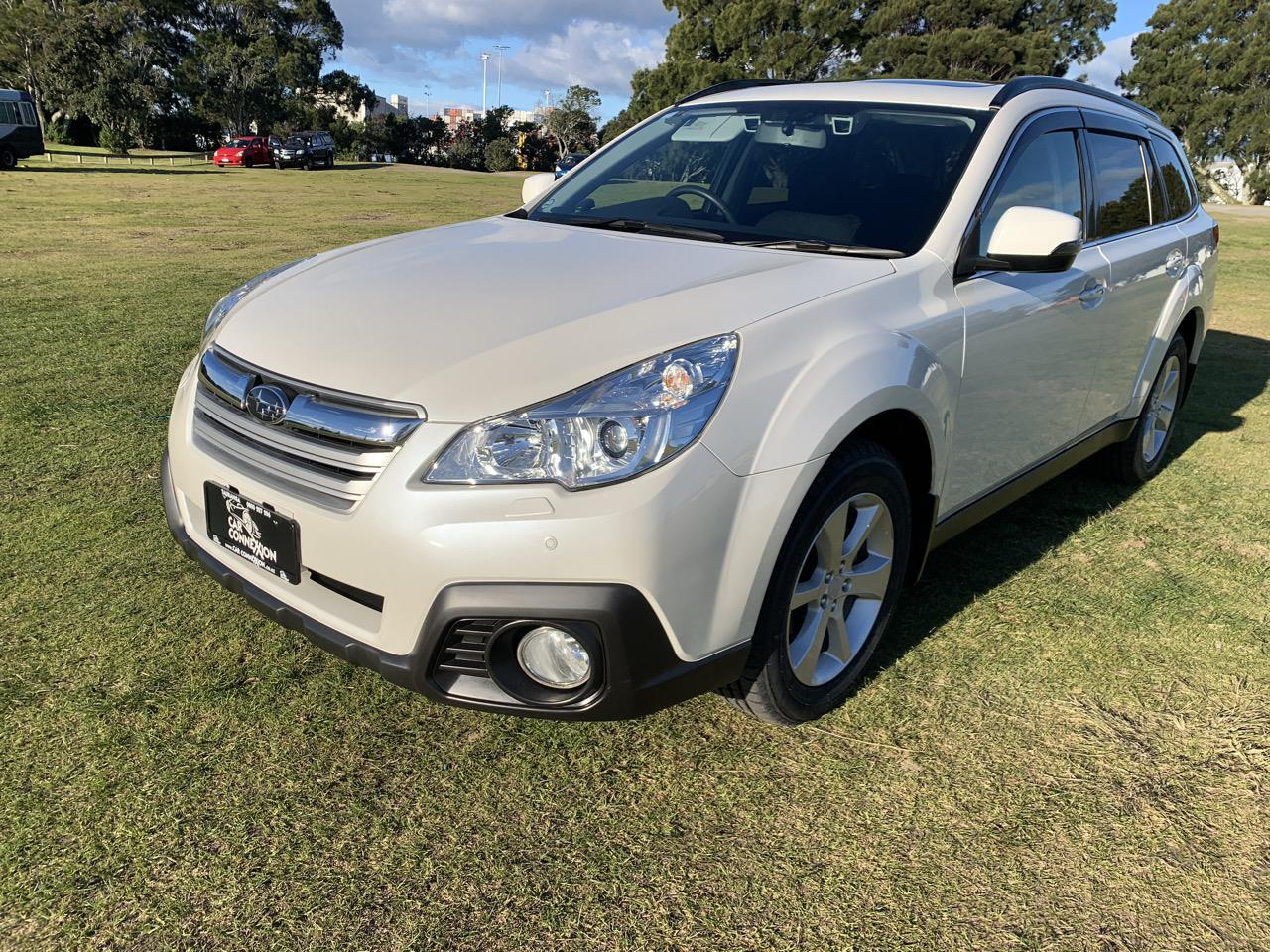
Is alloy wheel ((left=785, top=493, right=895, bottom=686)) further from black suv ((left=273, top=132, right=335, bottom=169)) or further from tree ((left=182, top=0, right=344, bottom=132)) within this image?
tree ((left=182, top=0, right=344, bottom=132))

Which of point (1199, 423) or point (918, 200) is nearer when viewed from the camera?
point (918, 200)

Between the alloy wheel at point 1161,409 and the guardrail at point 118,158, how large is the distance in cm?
3606

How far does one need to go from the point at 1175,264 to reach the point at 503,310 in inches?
132

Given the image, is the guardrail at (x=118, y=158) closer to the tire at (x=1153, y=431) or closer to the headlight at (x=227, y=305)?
the headlight at (x=227, y=305)

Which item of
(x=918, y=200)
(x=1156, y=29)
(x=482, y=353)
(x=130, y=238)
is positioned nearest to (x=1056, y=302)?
(x=918, y=200)

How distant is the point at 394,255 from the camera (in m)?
2.90

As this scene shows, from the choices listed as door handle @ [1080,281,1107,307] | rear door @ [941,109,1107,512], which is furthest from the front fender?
door handle @ [1080,281,1107,307]

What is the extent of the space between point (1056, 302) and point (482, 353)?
206cm

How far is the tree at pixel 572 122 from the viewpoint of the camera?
60.2m

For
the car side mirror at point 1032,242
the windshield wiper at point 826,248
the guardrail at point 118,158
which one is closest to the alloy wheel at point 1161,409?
the car side mirror at point 1032,242

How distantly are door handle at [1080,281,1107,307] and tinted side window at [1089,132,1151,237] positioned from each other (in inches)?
10.8

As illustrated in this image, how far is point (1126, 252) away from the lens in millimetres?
3697

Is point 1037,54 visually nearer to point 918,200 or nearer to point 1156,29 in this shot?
point 1156,29

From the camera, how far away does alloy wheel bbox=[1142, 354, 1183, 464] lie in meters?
4.41
